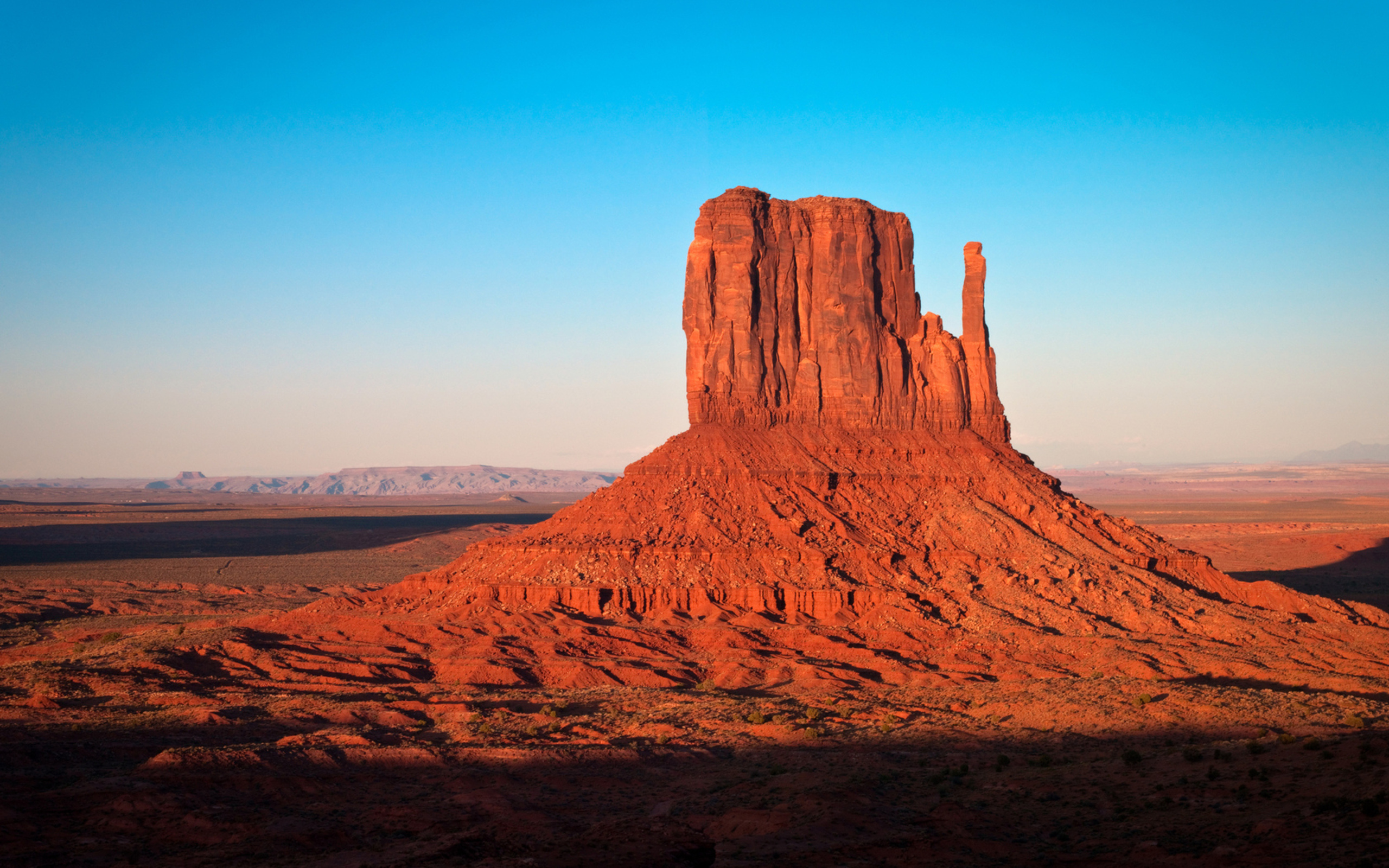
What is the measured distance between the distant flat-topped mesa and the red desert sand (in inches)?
7.2

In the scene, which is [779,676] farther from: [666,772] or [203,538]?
[203,538]

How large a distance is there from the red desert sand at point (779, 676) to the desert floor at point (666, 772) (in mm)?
142

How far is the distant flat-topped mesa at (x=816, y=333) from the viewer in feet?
194

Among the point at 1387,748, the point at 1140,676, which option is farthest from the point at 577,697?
the point at 1387,748

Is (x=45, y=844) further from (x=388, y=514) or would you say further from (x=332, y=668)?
(x=388, y=514)

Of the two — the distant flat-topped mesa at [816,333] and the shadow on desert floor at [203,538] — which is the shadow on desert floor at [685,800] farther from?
the shadow on desert floor at [203,538]

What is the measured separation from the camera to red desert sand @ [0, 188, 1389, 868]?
A: 21.2 metres

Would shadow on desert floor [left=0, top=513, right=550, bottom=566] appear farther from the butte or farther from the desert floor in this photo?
the butte

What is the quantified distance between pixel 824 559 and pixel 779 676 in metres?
10.3

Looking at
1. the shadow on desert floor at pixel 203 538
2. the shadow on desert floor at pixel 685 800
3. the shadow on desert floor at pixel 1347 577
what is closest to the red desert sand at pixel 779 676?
the shadow on desert floor at pixel 685 800

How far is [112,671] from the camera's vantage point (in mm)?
41594

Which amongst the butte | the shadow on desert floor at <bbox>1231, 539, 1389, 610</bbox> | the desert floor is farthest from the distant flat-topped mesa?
the desert floor

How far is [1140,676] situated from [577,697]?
69.6 ft

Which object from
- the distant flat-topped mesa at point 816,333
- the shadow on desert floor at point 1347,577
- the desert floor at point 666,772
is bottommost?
the shadow on desert floor at point 1347,577
